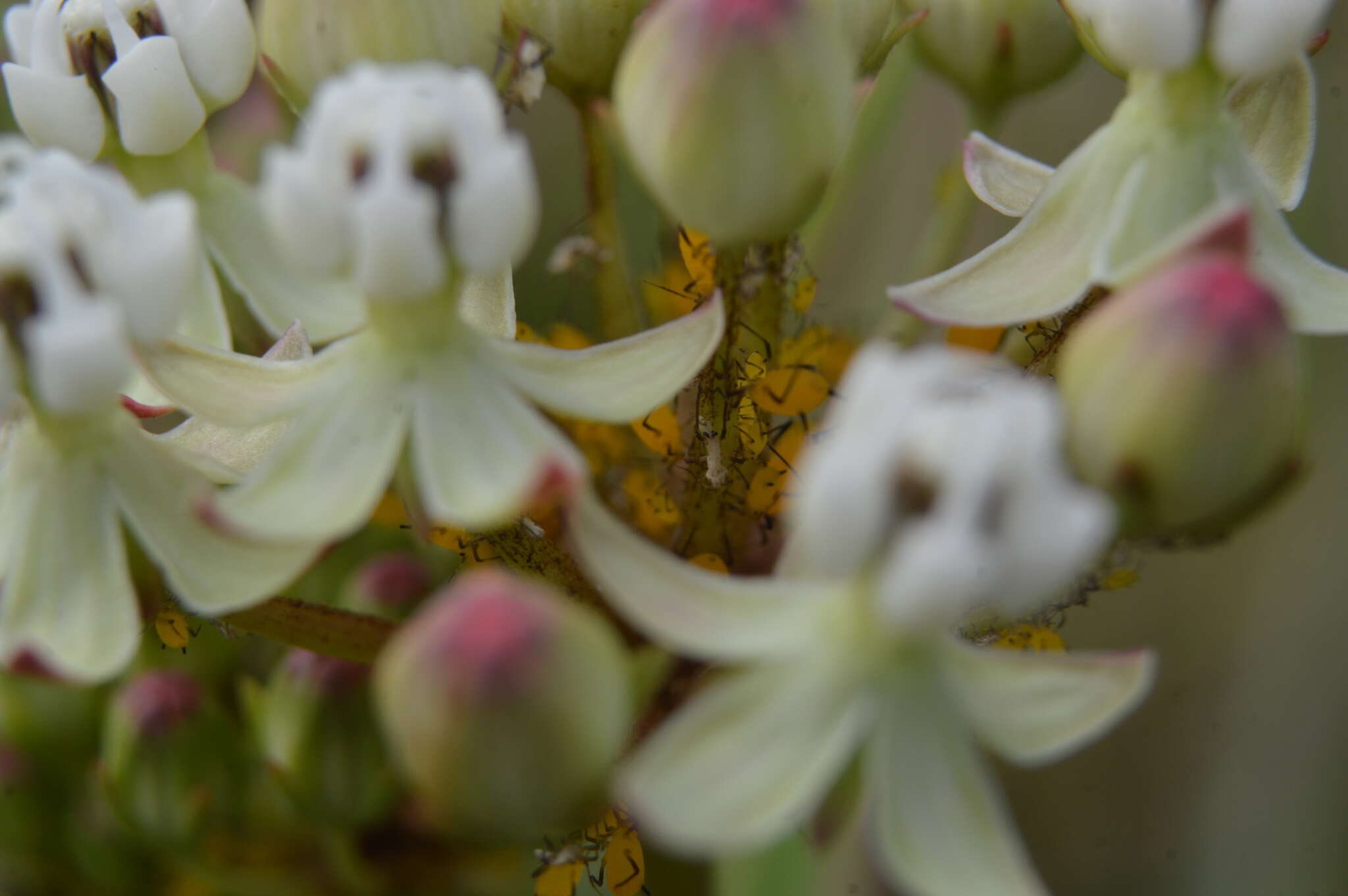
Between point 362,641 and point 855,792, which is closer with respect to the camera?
point 855,792

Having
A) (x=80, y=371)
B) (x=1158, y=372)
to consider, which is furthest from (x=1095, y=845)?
(x=80, y=371)

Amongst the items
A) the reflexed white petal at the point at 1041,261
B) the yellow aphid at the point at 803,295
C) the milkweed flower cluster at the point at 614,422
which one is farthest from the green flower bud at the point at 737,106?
the yellow aphid at the point at 803,295

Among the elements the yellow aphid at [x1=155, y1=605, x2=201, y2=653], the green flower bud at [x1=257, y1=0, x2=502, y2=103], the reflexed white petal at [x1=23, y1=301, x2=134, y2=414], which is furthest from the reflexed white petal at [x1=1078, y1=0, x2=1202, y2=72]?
the yellow aphid at [x1=155, y1=605, x2=201, y2=653]

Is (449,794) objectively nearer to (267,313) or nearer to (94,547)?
(94,547)

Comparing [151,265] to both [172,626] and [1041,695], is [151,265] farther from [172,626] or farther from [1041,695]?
[1041,695]

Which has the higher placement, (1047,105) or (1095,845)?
(1047,105)

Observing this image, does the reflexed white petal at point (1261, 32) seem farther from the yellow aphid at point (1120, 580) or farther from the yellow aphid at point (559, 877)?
the yellow aphid at point (559, 877)

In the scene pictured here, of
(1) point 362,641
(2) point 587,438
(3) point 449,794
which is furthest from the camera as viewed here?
(2) point 587,438
